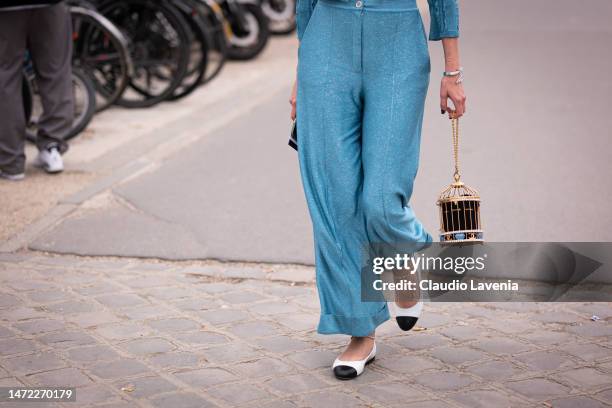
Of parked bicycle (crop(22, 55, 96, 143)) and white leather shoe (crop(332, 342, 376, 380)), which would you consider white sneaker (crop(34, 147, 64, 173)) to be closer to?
parked bicycle (crop(22, 55, 96, 143))

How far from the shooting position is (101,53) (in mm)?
9094

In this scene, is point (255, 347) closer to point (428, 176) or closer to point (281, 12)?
point (428, 176)

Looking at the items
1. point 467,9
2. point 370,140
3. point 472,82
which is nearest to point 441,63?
point 472,82

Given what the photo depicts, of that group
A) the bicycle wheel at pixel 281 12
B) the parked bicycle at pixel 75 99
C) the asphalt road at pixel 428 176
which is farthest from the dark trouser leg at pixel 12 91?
the bicycle wheel at pixel 281 12

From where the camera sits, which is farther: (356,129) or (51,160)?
(51,160)

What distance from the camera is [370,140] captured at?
3.94 meters

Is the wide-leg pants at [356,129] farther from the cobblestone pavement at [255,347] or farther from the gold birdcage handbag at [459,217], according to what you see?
the cobblestone pavement at [255,347]

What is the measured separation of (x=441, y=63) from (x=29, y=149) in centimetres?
449

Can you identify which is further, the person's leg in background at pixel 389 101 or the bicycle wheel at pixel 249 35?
the bicycle wheel at pixel 249 35

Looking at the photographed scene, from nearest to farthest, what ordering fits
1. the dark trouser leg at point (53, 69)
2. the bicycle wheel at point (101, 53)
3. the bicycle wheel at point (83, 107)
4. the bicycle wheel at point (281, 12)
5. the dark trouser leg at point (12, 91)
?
1. the dark trouser leg at point (12, 91)
2. the dark trouser leg at point (53, 69)
3. the bicycle wheel at point (83, 107)
4. the bicycle wheel at point (101, 53)
5. the bicycle wheel at point (281, 12)

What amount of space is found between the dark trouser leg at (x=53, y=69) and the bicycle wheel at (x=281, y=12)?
6.98 m

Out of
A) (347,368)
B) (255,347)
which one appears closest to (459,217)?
(347,368)

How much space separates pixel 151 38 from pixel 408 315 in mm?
6090

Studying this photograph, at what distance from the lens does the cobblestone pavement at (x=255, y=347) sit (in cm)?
392
